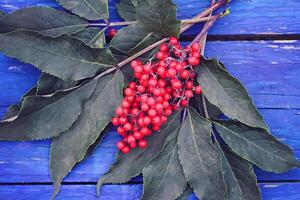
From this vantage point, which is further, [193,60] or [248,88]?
[248,88]

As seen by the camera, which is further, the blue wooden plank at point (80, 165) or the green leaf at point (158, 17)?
the blue wooden plank at point (80, 165)

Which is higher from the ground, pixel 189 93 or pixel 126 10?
pixel 126 10

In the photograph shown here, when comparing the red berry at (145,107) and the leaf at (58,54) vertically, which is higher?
the leaf at (58,54)

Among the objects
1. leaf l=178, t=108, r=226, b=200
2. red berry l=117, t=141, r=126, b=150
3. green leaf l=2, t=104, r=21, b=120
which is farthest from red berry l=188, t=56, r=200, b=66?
green leaf l=2, t=104, r=21, b=120

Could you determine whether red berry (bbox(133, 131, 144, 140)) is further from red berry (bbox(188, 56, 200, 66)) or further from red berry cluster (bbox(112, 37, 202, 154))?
red berry (bbox(188, 56, 200, 66))

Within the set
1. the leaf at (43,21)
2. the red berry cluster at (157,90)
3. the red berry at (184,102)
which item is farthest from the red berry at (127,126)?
the leaf at (43,21)

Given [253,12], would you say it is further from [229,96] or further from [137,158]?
[137,158]

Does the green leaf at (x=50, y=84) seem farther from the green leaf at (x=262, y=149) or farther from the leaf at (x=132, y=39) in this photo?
the green leaf at (x=262, y=149)

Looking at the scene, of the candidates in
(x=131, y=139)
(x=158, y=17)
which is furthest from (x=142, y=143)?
(x=158, y=17)
